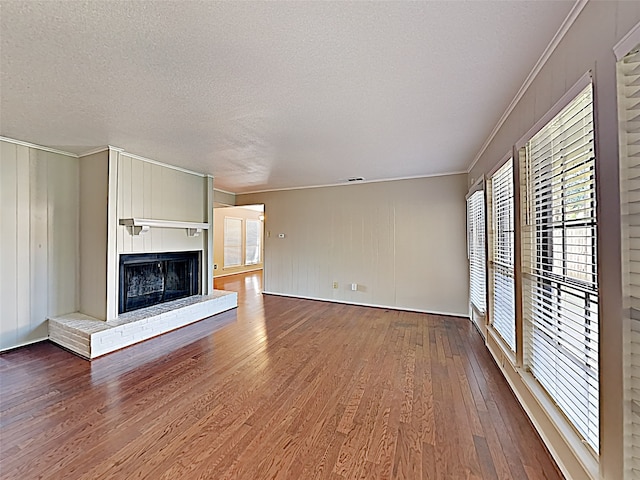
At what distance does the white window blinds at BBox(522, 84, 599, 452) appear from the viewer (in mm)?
1335

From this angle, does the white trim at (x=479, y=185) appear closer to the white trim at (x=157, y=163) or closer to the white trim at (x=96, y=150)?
the white trim at (x=157, y=163)

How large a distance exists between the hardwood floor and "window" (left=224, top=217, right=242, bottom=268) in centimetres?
607

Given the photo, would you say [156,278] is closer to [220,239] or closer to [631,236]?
[631,236]

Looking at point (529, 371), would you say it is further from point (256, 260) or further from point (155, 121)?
point (256, 260)

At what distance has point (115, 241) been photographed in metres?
3.57

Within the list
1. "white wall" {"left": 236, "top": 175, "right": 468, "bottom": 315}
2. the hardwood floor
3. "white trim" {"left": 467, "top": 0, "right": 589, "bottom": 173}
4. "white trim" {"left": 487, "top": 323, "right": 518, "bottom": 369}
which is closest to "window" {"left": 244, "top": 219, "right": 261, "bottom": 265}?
"white wall" {"left": 236, "top": 175, "right": 468, "bottom": 315}

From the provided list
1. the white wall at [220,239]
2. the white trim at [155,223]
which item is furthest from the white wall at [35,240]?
the white wall at [220,239]

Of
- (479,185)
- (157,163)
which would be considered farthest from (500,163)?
(157,163)

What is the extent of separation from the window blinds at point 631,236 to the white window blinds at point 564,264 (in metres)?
0.23

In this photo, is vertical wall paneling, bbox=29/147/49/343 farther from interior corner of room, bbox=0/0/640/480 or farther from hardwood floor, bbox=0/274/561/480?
hardwood floor, bbox=0/274/561/480

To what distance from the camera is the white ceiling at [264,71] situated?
4.54 feet

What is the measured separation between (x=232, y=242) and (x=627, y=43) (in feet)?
31.7

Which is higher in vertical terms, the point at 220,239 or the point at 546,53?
the point at 546,53

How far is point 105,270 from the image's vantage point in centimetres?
351
